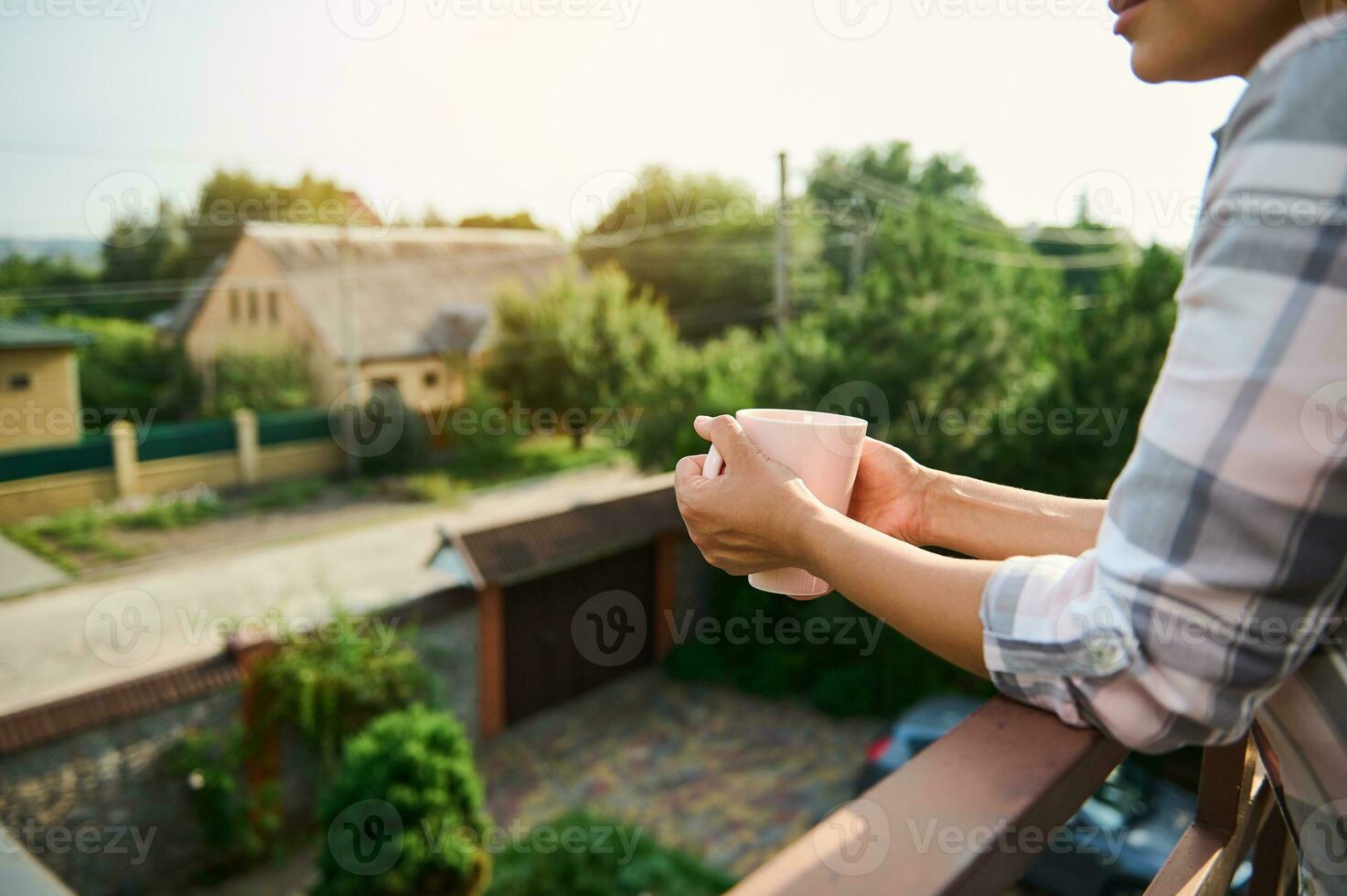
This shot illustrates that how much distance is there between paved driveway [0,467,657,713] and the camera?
10055mm

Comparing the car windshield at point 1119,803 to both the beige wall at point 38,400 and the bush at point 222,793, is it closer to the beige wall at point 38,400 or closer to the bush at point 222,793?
the bush at point 222,793

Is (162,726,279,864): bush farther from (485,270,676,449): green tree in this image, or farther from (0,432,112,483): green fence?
(485,270,676,449): green tree

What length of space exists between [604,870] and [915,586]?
7.00m

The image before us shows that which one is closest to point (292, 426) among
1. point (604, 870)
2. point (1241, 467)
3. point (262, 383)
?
point (262, 383)

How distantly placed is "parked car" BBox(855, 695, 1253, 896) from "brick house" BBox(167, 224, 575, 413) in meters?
16.4

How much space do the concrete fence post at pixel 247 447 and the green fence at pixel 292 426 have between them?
0.64 ft

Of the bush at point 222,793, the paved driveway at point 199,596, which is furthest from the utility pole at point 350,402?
the bush at point 222,793

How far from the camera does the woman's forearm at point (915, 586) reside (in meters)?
0.67

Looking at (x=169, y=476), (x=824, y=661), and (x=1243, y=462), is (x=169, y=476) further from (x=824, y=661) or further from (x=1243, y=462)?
(x=1243, y=462)

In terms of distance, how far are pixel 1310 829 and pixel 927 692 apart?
913cm

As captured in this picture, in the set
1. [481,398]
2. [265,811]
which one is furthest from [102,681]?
[481,398]

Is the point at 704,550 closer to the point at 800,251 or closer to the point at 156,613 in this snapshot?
the point at 156,613

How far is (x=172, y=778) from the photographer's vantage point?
265 inches

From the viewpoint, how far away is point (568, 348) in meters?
19.5
